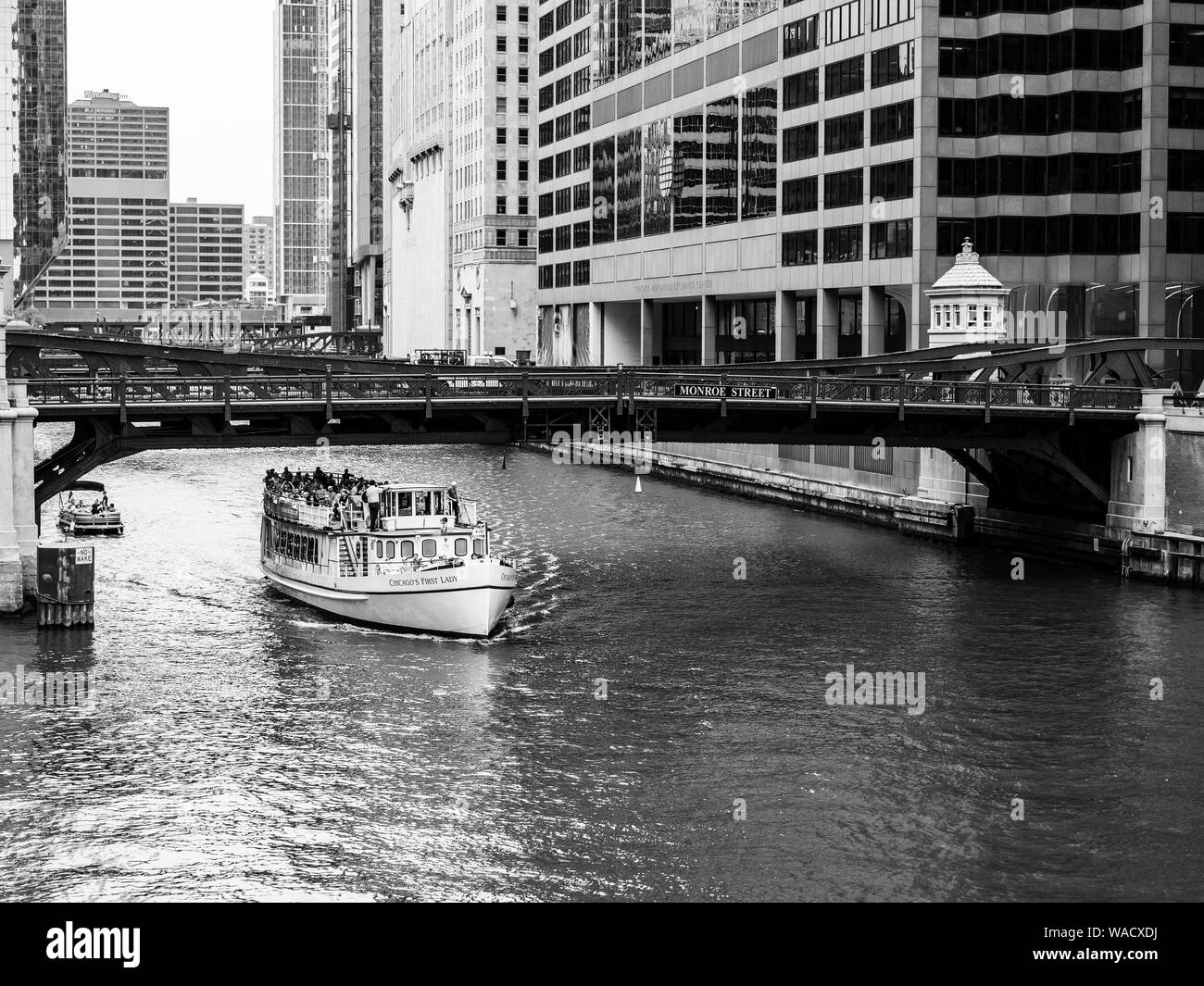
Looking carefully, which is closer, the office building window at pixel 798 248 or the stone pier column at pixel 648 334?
the office building window at pixel 798 248

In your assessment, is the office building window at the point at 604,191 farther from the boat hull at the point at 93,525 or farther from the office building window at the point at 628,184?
the boat hull at the point at 93,525

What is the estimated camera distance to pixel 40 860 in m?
32.9

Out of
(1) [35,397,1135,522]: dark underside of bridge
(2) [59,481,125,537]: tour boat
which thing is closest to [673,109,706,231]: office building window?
(1) [35,397,1135,522]: dark underside of bridge

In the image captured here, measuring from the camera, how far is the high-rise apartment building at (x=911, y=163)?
90.1 metres

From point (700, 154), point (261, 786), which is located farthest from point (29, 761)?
point (700, 154)

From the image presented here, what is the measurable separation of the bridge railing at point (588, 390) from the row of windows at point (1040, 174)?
22.6 m

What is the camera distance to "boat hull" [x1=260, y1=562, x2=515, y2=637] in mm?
54781

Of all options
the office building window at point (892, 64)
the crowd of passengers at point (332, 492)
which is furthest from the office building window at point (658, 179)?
the crowd of passengers at point (332, 492)

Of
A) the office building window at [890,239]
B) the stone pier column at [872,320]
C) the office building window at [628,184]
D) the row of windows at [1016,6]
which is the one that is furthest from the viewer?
the office building window at [628,184]

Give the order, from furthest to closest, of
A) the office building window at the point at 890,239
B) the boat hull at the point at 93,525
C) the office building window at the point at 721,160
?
the office building window at the point at 721,160, the office building window at the point at 890,239, the boat hull at the point at 93,525

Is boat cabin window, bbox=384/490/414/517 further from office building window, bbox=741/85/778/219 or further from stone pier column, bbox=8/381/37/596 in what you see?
office building window, bbox=741/85/778/219

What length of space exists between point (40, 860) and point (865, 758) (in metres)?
17.0

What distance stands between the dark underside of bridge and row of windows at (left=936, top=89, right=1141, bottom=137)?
23111 mm

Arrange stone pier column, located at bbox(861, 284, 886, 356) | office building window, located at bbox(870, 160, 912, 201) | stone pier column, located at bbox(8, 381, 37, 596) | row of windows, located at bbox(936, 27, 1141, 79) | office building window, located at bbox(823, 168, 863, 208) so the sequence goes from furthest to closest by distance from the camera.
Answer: office building window, located at bbox(823, 168, 863, 208) → stone pier column, located at bbox(861, 284, 886, 356) → office building window, located at bbox(870, 160, 912, 201) → row of windows, located at bbox(936, 27, 1141, 79) → stone pier column, located at bbox(8, 381, 37, 596)
